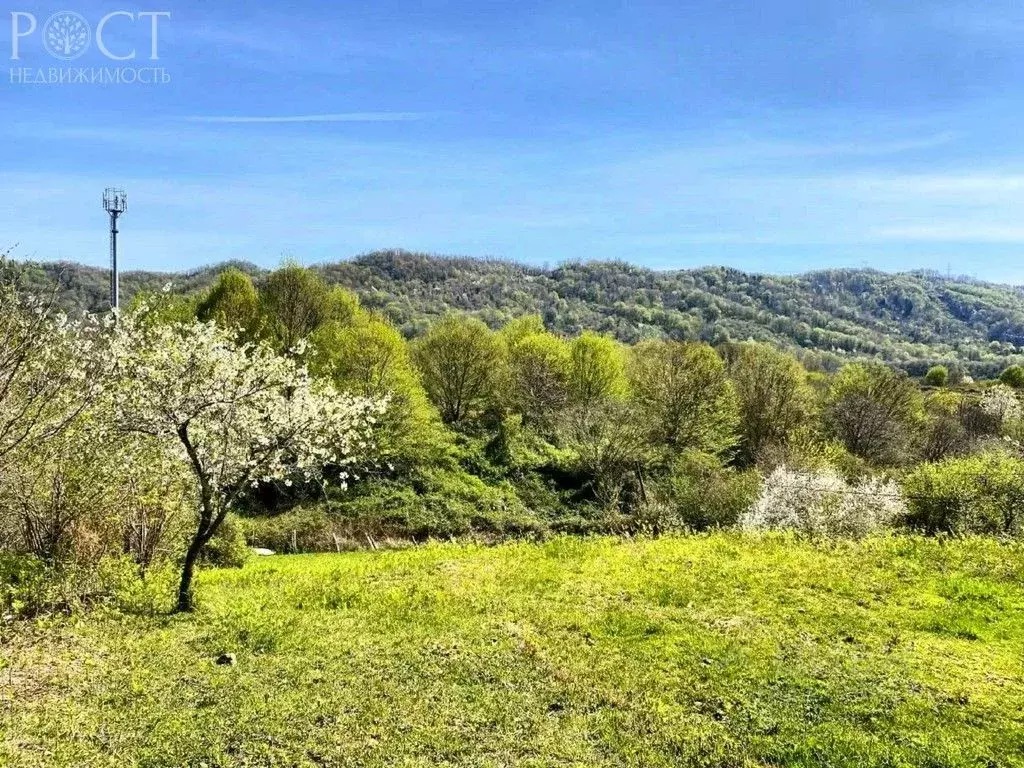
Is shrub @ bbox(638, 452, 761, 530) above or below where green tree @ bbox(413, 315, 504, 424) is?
below

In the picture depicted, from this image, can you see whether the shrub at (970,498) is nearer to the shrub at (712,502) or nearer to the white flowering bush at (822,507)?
the white flowering bush at (822,507)

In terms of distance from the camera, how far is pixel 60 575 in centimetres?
1349

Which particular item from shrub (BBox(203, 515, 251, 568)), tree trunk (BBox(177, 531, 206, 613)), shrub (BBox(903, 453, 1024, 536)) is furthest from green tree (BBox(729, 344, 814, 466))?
tree trunk (BBox(177, 531, 206, 613))

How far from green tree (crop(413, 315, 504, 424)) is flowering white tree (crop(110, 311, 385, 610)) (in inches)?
1688

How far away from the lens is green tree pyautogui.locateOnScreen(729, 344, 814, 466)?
56188mm

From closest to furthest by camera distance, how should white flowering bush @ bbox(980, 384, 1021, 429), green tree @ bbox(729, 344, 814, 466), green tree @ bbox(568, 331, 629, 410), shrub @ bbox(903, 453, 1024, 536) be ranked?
1. shrub @ bbox(903, 453, 1024, 536)
2. green tree @ bbox(729, 344, 814, 466)
3. green tree @ bbox(568, 331, 629, 410)
4. white flowering bush @ bbox(980, 384, 1021, 429)

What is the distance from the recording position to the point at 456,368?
59.2m

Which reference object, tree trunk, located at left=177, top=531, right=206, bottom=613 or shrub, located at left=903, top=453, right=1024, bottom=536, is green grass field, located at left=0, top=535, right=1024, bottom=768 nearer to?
tree trunk, located at left=177, top=531, right=206, bottom=613

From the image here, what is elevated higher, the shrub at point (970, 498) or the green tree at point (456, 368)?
the green tree at point (456, 368)

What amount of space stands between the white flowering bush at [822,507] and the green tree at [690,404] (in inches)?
786

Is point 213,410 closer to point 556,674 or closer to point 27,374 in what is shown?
point 27,374

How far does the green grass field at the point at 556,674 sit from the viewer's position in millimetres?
8617

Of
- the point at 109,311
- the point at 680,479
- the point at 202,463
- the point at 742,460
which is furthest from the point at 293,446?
the point at 742,460

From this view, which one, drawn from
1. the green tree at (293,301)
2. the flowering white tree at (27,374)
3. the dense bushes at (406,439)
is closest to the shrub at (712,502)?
the dense bushes at (406,439)
